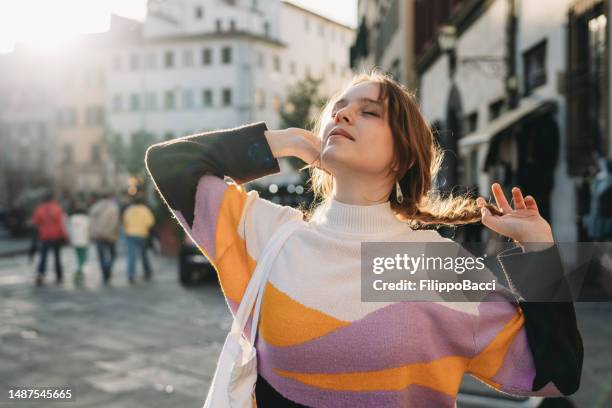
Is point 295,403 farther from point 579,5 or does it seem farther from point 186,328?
point 579,5

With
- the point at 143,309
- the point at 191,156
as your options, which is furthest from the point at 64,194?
the point at 191,156

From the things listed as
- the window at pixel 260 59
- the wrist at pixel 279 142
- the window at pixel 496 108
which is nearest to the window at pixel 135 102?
the window at pixel 260 59

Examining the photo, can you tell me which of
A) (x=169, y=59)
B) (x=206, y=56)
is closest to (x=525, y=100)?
(x=206, y=56)

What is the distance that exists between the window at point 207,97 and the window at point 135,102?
6072 millimetres

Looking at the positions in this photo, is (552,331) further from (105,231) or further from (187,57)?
(187,57)

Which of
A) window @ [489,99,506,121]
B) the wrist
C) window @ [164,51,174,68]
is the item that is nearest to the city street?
the wrist

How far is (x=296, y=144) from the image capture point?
89.1 inches

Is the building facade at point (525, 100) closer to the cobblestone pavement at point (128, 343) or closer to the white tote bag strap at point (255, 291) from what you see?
the cobblestone pavement at point (128, 343)

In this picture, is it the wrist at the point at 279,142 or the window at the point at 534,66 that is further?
the window at the point at 534,66

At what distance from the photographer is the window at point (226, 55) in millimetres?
60656

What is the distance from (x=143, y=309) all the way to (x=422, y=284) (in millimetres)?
8206

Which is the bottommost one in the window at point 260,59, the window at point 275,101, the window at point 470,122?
the window at point 470,122

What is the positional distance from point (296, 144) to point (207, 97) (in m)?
60.5

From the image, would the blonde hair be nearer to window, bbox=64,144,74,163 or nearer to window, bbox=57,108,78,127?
window, bbox=64,144,74,163
